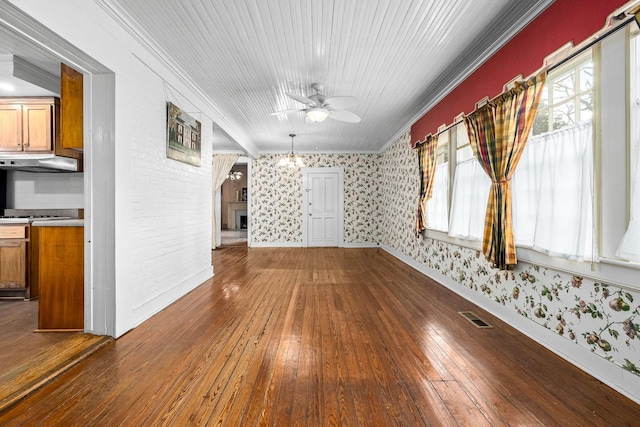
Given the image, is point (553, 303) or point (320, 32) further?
point (320, 32)

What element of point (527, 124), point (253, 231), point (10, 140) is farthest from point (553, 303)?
point (253, 231)

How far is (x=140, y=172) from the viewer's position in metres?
2.71

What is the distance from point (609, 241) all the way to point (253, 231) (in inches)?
287

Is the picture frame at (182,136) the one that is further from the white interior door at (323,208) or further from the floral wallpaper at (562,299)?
the white interior door at (323,208)

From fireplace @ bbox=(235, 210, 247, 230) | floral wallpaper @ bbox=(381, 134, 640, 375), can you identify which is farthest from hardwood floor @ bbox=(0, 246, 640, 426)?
fireplace @ bbox=(235, 210, 247, 230)

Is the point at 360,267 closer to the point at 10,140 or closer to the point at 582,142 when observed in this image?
the point at 582,142

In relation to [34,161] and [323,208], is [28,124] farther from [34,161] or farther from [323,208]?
[323,208]

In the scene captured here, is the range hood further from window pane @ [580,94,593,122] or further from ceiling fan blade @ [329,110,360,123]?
window pane @ [580,94,593,122]

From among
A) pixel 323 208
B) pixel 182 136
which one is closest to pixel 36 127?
pixel 182 136

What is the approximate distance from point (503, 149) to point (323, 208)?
5733 millimetres

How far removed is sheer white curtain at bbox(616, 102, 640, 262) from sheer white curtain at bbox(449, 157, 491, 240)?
137 cm

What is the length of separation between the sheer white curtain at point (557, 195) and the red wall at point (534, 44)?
0.62 metres

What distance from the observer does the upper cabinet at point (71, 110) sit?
2471 mm

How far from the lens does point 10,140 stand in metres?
3.29
